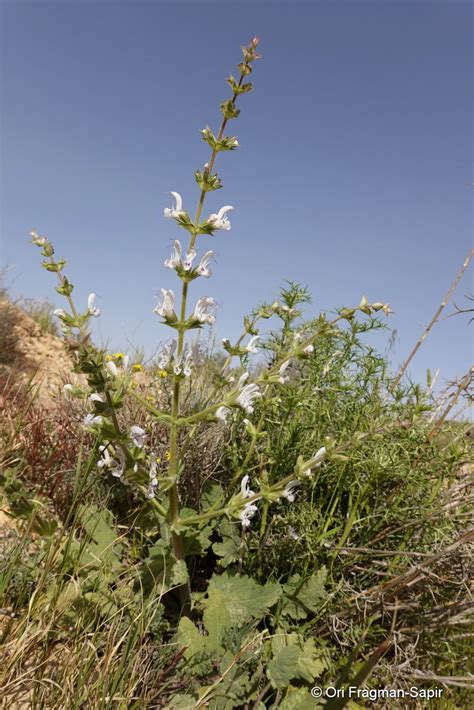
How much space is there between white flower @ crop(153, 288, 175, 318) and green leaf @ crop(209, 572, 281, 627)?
130cm

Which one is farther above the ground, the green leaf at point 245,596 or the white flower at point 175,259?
the white flower at point 175,259

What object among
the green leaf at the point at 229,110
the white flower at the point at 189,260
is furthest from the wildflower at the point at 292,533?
the green leaf at the point at 229,110

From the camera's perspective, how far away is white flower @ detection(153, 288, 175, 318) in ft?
6.54

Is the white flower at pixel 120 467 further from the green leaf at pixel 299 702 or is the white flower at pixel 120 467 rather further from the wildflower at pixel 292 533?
the green leaf at pixel 299 702

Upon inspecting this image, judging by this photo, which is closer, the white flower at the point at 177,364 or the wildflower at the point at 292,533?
the white flower at the point at 177,364

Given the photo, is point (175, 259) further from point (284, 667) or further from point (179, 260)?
point (284, 667)

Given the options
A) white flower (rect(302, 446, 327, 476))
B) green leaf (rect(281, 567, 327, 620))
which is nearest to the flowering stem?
white flower (rect(302, 446, 327, 476))

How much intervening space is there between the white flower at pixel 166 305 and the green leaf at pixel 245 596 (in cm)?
130

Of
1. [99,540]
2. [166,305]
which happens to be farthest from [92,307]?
[99,540]

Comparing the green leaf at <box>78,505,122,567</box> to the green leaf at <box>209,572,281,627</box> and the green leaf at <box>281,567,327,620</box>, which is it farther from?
the green leaf at <box>281,567,327,620</box>

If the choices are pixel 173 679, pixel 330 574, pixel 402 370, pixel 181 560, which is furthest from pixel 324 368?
pixel 173 679

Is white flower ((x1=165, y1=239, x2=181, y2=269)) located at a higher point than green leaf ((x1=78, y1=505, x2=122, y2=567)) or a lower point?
higher

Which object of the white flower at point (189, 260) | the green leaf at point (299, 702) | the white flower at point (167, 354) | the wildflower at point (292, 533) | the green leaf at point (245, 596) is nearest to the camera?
the green leaf at point (299, 702)

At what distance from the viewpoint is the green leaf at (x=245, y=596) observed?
218 cm
